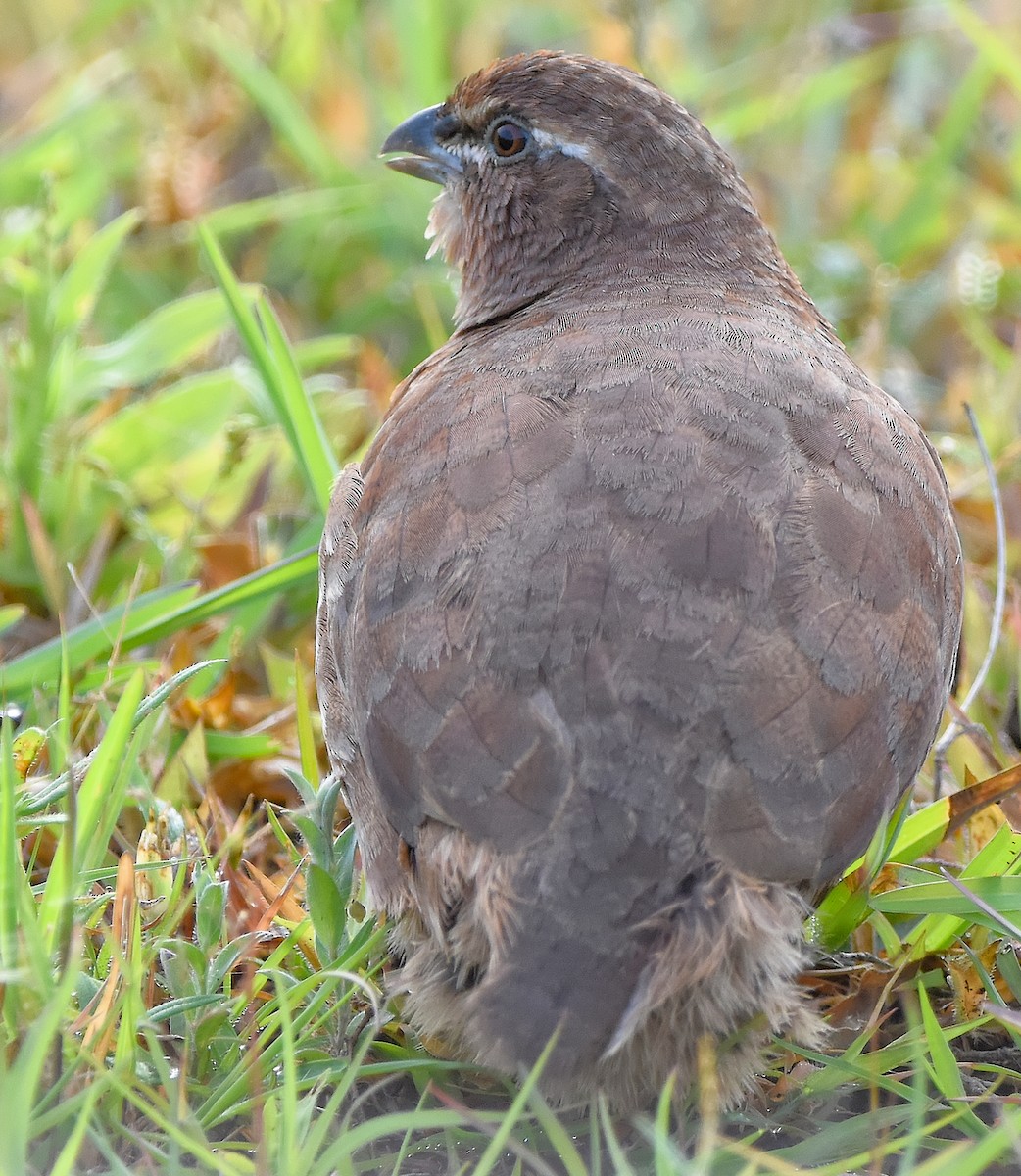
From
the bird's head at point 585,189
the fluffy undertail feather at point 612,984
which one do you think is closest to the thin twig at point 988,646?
the bird's head at point 585,189

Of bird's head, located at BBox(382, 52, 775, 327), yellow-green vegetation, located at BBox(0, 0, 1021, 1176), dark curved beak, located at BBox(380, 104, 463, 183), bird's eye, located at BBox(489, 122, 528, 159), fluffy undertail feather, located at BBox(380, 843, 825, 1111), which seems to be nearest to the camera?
fluffy undertail feather, located at BBox(380, 843, 825, 1111)

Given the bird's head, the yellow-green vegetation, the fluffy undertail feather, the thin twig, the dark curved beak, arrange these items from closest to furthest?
the fluffy undertail feather < the yellow-green vegetation < the thin twig < the bird's head < the dark curved beak

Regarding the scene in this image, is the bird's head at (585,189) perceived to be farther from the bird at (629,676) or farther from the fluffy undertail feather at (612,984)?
the fluffy undertail feather at (612,984)

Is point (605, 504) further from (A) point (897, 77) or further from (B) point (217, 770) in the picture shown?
(A) point (897, 77)

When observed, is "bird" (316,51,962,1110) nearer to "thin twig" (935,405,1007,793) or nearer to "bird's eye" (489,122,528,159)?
"thin twig" (935,405,1007,793)

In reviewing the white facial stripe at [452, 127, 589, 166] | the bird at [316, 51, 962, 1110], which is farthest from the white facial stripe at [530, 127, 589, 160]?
the bird at [316, 51, 962, 1110]

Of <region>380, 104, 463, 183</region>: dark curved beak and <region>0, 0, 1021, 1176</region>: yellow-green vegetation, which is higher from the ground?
<region>380, 104, 463, 183</region>: dark curved beak
